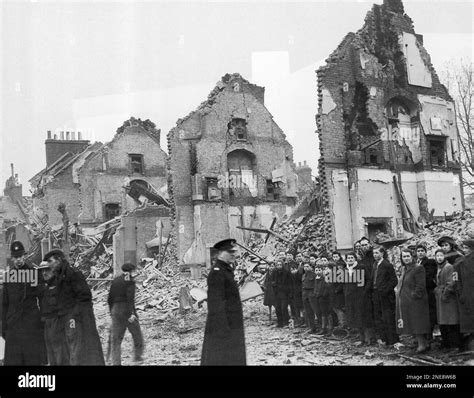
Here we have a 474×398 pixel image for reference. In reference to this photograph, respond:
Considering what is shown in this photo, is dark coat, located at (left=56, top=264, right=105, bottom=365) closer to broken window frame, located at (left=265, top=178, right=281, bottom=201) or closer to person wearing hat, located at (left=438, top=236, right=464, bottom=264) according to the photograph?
person wearing hat, located at (left=438, top=236, right=464, bottom=264)

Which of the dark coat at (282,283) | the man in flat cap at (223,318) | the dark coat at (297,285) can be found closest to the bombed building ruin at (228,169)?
the dark coat at (282,283)

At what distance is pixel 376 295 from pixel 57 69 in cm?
624

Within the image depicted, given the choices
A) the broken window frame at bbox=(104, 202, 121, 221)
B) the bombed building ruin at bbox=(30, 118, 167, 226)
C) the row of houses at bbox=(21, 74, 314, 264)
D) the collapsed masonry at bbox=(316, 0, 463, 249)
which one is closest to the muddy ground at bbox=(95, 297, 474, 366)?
the row of houses at bbox=(21, 74, 314, 264)

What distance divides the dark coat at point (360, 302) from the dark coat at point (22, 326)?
4138 mm

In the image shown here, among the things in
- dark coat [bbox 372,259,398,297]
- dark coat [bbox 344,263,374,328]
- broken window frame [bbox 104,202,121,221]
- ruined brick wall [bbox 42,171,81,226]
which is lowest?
dark coat [bbox 344,263,374,328]

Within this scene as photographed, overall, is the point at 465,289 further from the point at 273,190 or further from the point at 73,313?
the point at 273,190

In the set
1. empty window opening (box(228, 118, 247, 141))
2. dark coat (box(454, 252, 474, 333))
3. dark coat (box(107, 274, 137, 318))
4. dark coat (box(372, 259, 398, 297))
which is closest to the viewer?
dark coat (box(454, 252, 474, 333))

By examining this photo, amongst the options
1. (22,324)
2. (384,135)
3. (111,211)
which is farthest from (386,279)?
(111,211)

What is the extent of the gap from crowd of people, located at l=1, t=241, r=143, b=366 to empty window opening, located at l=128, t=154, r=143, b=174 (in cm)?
971

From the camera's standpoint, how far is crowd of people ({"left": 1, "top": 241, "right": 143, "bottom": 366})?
6.98 metres

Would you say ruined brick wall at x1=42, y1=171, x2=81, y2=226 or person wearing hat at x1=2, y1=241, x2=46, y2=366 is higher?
ruined brick wall at x1=42, y1=171, x2=81, y2=226

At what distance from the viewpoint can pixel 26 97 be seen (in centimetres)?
947

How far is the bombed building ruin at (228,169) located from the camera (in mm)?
13492
